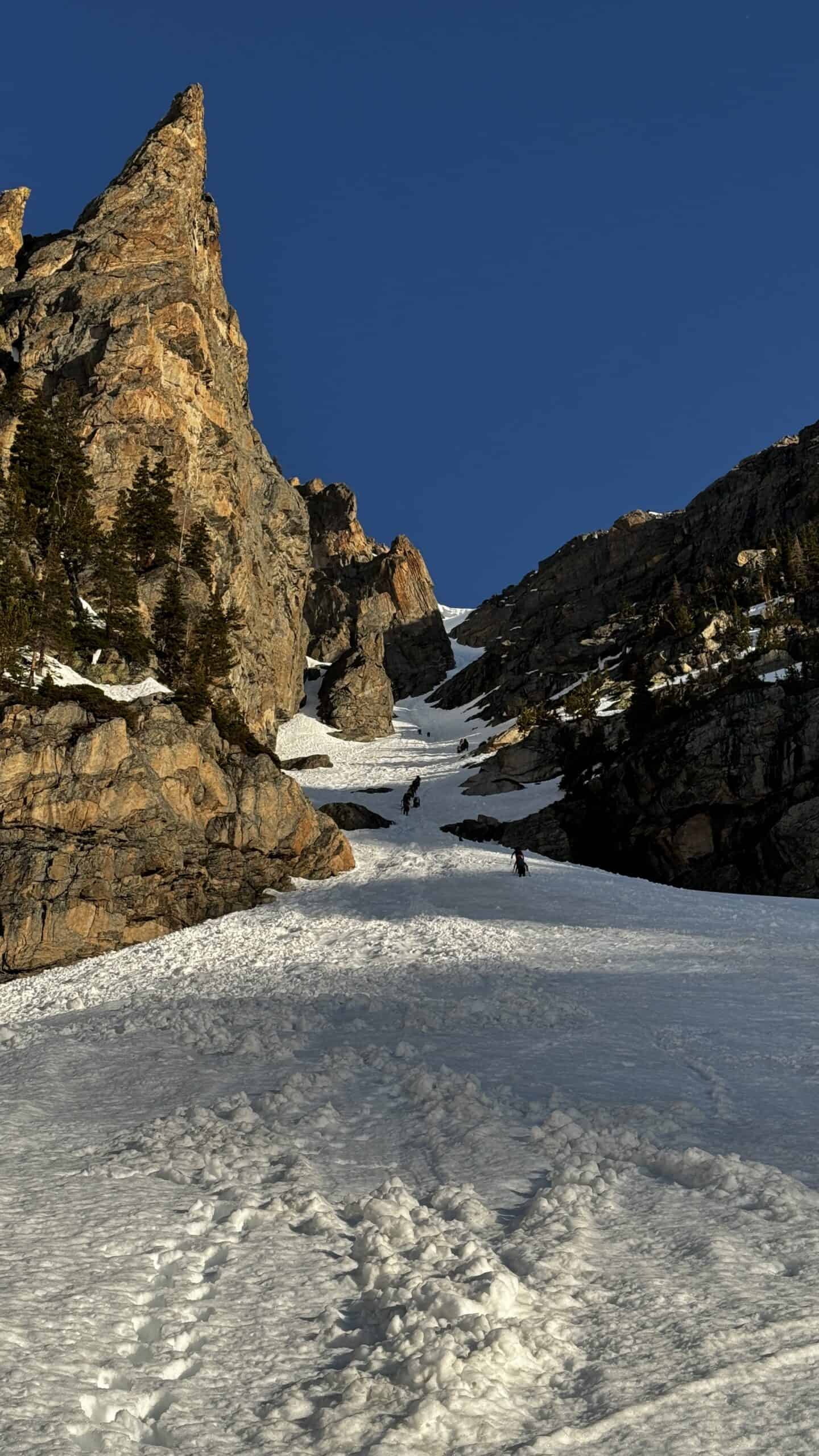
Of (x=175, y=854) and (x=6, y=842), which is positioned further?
(x=175, y=854)

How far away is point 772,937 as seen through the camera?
2112 centimetres

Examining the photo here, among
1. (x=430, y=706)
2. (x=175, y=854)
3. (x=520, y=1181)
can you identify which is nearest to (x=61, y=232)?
(x=430, y=706)

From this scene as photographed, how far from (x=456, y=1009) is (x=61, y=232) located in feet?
326

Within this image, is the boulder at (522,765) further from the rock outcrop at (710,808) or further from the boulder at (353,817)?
the boulder at (353,817)

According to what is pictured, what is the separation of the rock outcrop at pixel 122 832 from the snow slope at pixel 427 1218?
7002 mm

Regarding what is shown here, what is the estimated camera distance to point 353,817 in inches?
1939

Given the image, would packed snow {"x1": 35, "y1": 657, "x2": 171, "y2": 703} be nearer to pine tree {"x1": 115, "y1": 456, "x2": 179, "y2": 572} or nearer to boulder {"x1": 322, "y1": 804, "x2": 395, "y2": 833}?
A: boulder {"x1": 322, "y1": 804, "x2": 395, "y2": 833}

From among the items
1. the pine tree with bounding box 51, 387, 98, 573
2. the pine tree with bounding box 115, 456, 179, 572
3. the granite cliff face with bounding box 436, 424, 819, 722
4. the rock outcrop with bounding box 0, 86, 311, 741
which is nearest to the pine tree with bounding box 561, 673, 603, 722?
the granite cliff face with bounding box 436, 424, 819, 722

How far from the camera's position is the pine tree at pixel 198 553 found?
2378 inches

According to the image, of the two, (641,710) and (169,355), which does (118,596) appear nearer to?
(169,355)

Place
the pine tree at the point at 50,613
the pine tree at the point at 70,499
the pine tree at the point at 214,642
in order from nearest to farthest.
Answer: the pine tree at the point at 50,613
the pine tree at the point at 70,499
the pine tree at the point at 214,642

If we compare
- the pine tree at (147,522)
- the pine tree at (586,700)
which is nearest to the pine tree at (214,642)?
the pine tree at (147,522)

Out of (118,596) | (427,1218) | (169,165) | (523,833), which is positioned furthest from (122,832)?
(169,165)

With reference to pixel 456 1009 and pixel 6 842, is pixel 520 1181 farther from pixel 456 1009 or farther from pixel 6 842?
pixel 6 842
